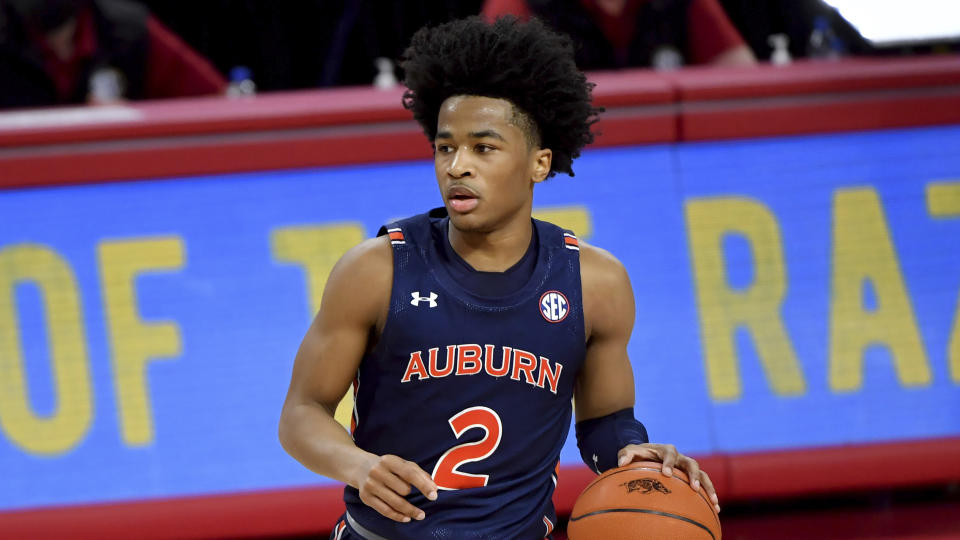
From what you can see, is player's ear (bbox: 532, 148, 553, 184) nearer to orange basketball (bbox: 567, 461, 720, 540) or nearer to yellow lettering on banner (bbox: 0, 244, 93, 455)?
orange basketball (bbox: 567, 461, 720, 540)

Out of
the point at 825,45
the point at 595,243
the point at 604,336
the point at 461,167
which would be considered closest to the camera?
the point at 461,167

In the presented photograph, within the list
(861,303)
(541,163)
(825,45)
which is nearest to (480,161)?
(541,163)

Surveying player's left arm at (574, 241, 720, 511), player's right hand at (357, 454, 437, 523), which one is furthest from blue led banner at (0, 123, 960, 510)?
player's right hand at (357, 454, 437, 523)

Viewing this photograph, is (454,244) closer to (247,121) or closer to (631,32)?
(247,121)

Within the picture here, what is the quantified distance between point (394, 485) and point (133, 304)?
1971 millimetres

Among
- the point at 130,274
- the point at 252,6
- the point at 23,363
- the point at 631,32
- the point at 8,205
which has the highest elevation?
the point at 252,6

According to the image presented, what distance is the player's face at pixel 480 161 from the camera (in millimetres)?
2262

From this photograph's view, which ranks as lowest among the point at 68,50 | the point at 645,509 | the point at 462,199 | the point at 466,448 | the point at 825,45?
the point at 645,509

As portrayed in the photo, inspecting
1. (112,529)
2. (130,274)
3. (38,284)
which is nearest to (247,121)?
(130,274)

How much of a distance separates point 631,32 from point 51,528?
136 inches

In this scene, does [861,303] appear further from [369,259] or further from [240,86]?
[240,86]

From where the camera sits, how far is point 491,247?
243 cm

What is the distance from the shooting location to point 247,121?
12.2 feet

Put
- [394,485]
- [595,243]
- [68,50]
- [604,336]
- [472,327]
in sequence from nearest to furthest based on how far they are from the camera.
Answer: [394,485], [472,327], [604,336], [595,243], [68,50]
